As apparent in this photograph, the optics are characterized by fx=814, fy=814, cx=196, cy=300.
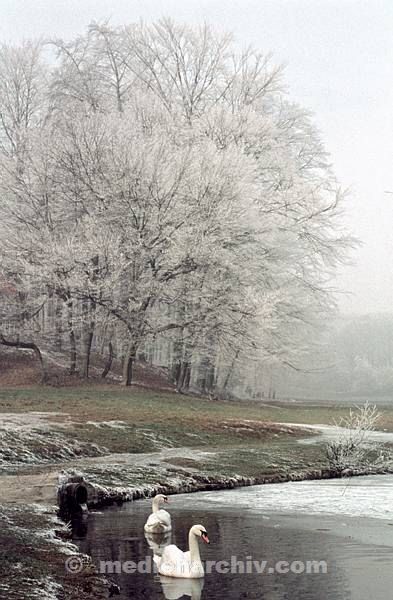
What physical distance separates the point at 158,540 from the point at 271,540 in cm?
174

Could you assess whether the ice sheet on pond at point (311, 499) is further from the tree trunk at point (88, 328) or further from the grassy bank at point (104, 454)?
the tree trunk at point (88, 328)

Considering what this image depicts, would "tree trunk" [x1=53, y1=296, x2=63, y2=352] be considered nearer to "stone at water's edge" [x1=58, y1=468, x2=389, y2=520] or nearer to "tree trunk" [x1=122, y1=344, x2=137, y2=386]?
"tree trunk" [x1=122, y1=344, x2=137, y2=386]

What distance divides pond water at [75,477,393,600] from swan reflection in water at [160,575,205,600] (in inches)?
0.5

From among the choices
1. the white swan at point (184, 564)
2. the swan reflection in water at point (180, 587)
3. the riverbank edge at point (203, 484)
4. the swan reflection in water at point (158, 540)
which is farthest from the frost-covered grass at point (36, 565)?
the riverbank edge at point (203, 484)

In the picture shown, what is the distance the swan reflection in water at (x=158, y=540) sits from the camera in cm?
1208

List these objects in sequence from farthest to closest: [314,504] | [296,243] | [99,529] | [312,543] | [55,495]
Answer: [296,243] → [314,504] → [55,495] → [99,529] → [312,543]

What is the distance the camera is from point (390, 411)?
148 ft

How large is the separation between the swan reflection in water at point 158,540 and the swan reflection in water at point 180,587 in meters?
1.78

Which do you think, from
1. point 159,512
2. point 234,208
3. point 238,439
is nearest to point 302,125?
point 234,208

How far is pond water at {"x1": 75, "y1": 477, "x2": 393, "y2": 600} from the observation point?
32.1 ft

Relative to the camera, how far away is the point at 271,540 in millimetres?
12562

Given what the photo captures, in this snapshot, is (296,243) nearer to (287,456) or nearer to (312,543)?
(287,456)

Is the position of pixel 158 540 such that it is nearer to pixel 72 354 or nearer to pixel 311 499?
pixel 311 499

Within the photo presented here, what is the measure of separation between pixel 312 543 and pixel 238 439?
14.0m
